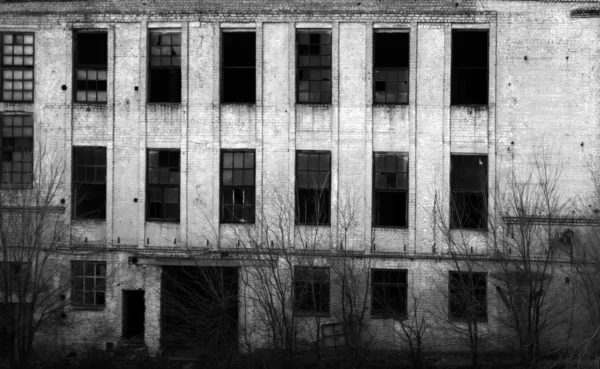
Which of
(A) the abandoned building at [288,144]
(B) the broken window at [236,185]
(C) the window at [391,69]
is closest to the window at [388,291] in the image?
(A) the abandoned building at [288,144]

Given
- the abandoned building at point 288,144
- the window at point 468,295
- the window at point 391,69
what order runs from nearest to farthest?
1. the window at point 468,295
2. the abandoned building at point 288,144
3. the window at point 391,69

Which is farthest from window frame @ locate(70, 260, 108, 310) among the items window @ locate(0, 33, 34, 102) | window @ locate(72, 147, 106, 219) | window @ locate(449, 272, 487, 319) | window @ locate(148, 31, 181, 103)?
window @ locate(449, 272, 487, 319)

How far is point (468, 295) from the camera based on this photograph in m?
23.7

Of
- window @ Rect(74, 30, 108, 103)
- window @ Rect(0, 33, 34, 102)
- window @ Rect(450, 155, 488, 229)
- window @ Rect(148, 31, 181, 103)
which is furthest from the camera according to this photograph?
window @ Rect(0, 33, 34, 102)

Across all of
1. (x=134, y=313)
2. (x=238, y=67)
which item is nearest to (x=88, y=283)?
(x=134, y=313)

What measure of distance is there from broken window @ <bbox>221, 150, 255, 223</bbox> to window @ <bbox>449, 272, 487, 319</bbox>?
256 inches

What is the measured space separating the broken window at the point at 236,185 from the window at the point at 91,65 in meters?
4.49

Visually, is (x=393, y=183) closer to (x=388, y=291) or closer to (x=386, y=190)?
(x=386, y=190)

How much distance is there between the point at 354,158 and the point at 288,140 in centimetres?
208

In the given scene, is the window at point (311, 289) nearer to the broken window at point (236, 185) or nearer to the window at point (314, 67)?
the broken window at point (236, 185)

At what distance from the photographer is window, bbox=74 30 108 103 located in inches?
1030

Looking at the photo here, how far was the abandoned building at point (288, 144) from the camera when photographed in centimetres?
2472

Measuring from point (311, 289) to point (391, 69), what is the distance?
7.05 m

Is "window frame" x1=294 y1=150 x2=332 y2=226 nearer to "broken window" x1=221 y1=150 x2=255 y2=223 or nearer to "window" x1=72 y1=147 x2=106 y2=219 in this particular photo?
"broken window" x1=221 y1=150 x2=255 y2=223
